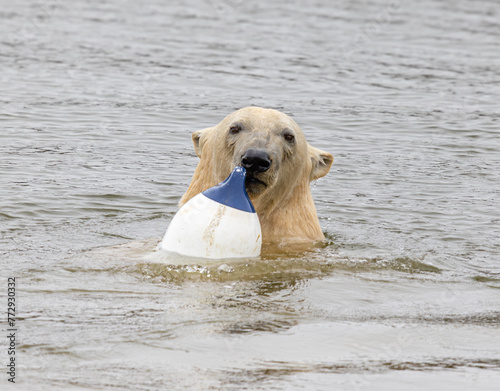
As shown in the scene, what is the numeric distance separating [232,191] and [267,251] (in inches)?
31.0

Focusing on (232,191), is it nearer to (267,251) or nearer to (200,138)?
(267,251)

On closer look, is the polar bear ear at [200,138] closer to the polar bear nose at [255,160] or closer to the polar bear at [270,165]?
the polar bear at [270,165]

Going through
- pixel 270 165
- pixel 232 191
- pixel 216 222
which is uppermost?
pixel 270 165

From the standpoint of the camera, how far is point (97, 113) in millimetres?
12156

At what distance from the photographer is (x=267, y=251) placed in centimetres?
641

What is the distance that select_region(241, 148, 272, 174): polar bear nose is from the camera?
5.87 meters

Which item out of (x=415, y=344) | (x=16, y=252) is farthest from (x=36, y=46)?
(x=415, y=344)

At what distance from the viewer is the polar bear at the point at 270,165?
6094mm

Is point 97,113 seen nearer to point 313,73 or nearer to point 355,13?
point 313,73

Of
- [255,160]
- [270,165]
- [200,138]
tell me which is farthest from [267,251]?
[200,138]

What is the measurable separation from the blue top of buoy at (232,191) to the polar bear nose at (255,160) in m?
0.09

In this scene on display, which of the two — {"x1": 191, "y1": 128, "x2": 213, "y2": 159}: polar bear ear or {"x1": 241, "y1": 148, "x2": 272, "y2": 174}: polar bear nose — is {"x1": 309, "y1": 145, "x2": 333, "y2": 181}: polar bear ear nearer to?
{"x1": 191, "y1": 128, "x2": 213, "y2": 159}: polar bear ear

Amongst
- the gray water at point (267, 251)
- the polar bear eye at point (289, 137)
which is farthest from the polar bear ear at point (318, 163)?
the gray water at point (267, 251)

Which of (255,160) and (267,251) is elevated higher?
(255,160)
